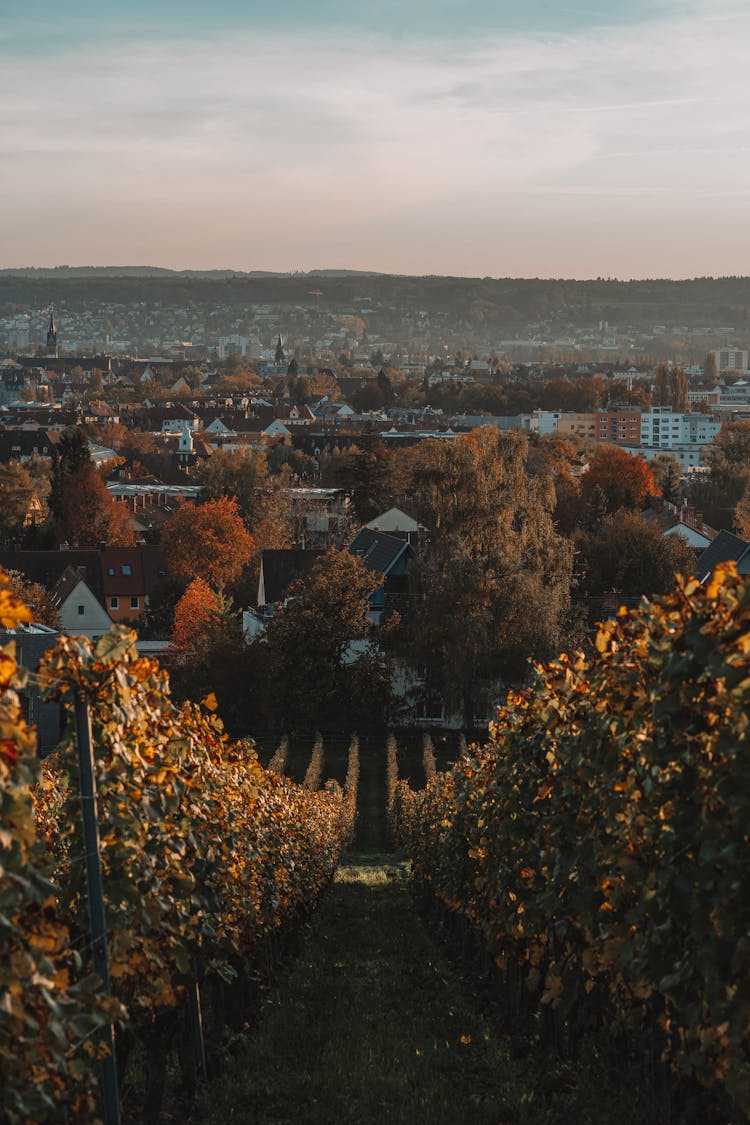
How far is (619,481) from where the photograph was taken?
93.3 meters

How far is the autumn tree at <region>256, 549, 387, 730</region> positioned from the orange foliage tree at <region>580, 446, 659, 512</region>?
39.8 m

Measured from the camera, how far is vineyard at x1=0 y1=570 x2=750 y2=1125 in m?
6.39

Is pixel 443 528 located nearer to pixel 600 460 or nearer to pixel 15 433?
pixel 600 460

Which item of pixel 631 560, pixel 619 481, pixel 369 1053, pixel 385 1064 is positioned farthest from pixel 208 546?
pixel 385 1064

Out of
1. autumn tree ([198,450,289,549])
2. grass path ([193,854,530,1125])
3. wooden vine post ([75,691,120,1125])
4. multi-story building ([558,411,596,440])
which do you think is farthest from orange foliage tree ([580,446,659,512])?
multi-story building ([558,411,596,440])

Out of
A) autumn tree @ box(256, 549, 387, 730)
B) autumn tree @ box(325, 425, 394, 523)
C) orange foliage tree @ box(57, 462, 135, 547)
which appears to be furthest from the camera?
autumn tree @ box(325, 425, 394, 523)

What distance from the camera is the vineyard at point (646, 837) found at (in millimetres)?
6582

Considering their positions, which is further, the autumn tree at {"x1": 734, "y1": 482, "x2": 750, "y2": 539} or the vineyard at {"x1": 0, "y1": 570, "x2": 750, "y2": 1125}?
the autumn tree at {"x1": 734, "y1": 482, "x2": 750, "y2": 539}

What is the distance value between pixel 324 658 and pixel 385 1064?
1485 inches

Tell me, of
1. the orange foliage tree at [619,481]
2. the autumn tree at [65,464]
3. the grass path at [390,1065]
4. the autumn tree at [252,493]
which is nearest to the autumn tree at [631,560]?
the autumn tree at [252,493]

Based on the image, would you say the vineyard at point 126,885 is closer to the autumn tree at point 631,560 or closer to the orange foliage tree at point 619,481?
the autumn tree at point 631,560

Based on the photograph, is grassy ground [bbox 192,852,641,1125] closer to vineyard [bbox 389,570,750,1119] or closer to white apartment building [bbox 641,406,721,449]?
vineyard [bbox 389,570,750,1119]

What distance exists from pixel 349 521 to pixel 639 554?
21316 millimetres

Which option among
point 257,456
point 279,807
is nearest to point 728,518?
point 257,456
